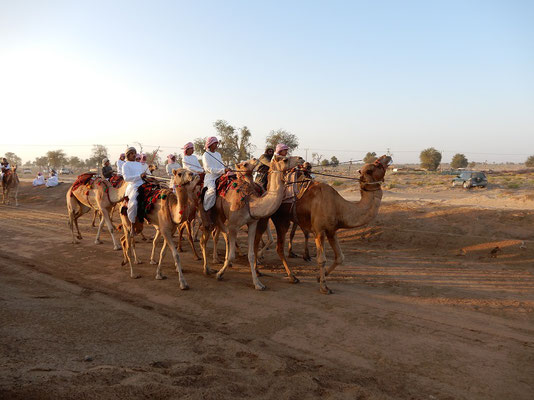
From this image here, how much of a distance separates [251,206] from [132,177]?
3.21 meters

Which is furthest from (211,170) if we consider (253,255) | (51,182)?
(51,182)

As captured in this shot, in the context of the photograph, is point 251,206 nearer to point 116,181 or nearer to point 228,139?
point 116,181

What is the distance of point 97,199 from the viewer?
11578 mm

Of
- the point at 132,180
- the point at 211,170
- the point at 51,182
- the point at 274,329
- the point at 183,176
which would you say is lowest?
the point at 274,329

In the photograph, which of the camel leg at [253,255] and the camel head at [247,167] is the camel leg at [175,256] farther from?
the camel head at [247,167]

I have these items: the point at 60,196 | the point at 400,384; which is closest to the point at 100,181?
the point at 400,384

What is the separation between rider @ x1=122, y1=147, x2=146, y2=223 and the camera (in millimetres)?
8695

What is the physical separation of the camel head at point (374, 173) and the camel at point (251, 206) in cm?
131

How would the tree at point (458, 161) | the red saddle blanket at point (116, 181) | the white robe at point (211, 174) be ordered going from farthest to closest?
1. the tree at point (458, 161)
2. the red saddle blanket at point (116, 181)
3. the white robe at point (211, 174)

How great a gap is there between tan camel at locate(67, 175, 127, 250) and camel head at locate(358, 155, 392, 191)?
Result: 679cm

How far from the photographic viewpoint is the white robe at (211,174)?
8633mm

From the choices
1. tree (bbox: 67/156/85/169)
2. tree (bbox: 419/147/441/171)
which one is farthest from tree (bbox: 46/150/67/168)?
tree (bbox: 419/147/441/171)

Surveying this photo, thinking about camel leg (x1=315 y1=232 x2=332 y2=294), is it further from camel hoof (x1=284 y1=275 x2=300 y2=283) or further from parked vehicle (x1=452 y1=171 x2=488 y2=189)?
parked vehicle (x1=452 y1=171 x2=488 y2=189)

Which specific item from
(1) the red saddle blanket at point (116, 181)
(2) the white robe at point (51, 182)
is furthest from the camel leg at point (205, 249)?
(2) the white robe at point (51, 182)
